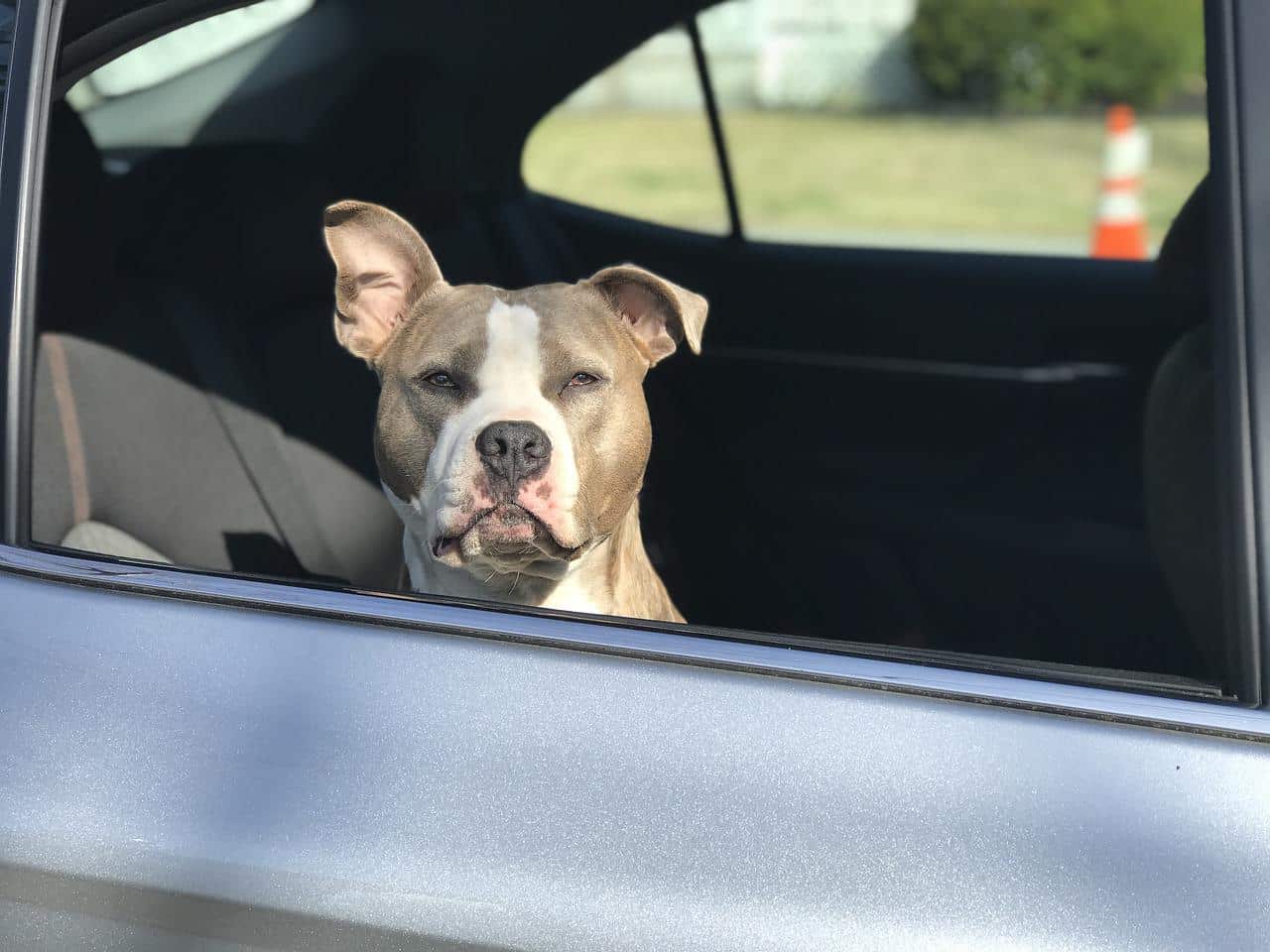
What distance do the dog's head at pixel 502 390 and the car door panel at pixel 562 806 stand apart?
0.59m

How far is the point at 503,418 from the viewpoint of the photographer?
230 centimetres

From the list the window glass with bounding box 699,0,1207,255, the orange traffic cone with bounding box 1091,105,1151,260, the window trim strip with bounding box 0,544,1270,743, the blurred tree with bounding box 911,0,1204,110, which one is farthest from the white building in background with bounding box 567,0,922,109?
the window trim strip with bounding box 0,544,1270,743

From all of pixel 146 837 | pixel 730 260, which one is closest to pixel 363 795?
pixel 146 837

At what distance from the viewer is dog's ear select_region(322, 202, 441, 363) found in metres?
2.50

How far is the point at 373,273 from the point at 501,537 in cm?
59

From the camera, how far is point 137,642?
174 cm

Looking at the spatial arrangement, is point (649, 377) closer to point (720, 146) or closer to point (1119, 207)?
point (720, 146)

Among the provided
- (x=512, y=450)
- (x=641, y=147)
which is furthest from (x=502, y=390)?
(x=641, y=147)

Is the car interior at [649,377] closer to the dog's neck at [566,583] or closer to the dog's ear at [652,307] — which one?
the dog's neck at [566,583]

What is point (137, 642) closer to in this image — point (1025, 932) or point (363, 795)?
point (363, 795)

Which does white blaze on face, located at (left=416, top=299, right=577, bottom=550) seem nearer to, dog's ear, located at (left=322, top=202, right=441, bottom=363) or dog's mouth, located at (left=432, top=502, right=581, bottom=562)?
dog's mouth, located at (left=432, top=502, right=581, bottom=562)

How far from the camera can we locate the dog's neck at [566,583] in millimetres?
2523

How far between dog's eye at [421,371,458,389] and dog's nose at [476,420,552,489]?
0.19m

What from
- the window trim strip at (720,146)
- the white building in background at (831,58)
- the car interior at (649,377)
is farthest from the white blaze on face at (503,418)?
the white building in background at (831,58)
